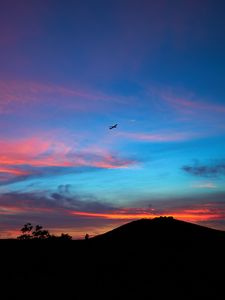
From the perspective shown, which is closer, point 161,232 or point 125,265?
point 125,265

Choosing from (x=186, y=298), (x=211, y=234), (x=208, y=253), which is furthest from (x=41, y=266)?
(x=211, y=234)

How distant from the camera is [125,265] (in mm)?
18094

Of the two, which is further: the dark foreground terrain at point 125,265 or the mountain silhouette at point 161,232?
the mountain silhouette at point 161,232

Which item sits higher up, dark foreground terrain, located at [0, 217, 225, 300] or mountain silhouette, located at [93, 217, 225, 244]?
mountain silhouette, located at [93, 217, 225, 244]

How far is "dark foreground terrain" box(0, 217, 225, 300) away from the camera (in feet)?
51.7

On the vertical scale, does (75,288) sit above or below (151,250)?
below

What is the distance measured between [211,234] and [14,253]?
11.1 meters

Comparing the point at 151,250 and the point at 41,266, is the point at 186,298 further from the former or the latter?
the point at 41,266

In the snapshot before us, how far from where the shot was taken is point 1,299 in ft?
48.3

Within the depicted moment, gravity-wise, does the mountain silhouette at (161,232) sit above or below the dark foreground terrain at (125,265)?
above

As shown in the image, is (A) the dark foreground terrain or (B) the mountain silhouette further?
(B) the mountain silhouette

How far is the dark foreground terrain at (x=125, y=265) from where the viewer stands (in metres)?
15.8

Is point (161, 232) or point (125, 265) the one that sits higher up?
point (161, 232)

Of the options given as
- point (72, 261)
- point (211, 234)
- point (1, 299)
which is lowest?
point (1, 299)
